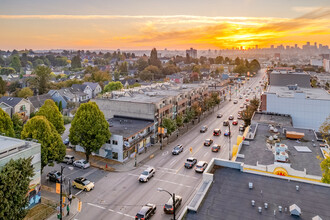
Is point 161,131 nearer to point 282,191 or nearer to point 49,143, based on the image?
point 49,143

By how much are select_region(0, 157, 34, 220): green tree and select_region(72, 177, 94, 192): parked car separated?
936 centimetres

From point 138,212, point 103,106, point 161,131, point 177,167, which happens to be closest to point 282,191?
point 138,212

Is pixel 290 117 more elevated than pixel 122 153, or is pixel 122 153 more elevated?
pixel 290 117

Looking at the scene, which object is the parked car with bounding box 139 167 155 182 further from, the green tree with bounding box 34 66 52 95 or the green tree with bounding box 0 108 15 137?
the green tree with bounding box 34 66 52 95

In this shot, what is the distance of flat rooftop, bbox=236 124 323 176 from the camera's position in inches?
1142

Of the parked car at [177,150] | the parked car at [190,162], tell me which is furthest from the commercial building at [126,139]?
the parked car at [190,162]

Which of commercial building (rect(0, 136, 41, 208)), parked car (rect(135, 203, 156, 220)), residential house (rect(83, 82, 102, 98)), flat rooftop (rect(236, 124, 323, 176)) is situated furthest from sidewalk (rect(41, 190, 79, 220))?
residential house (rect(83, 82, 102, 98))

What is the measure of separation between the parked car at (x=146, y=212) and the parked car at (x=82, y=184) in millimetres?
9822

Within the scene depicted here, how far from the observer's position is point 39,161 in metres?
31.0

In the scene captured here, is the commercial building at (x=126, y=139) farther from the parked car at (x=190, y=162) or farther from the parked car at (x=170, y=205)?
the parked car at (x=170, y=205)

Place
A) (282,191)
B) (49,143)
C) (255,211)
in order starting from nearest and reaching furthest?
(255,211), (282,191), (49,143)

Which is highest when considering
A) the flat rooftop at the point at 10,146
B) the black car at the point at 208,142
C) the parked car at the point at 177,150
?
the flat rooftop at the point at 10,146

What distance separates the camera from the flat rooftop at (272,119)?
48281 mm

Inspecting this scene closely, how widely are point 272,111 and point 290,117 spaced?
4081mm
